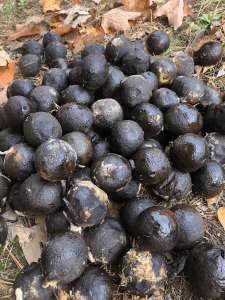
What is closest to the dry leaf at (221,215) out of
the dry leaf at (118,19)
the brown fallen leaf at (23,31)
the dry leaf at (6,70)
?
the dry leaf at (118,19)

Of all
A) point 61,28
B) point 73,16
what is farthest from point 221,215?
point 73,16

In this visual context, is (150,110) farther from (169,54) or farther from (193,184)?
(169,54)

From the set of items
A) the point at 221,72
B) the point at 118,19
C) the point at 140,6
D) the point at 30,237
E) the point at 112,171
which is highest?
the point at 140,6

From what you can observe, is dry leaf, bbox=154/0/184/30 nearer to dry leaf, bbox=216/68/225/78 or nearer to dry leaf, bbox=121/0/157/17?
dry leaf, bbox=121/0/157/17

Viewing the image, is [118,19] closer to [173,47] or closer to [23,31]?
[173,47]

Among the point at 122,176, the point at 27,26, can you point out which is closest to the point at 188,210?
the point at 122,176

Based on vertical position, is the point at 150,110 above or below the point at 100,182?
above
